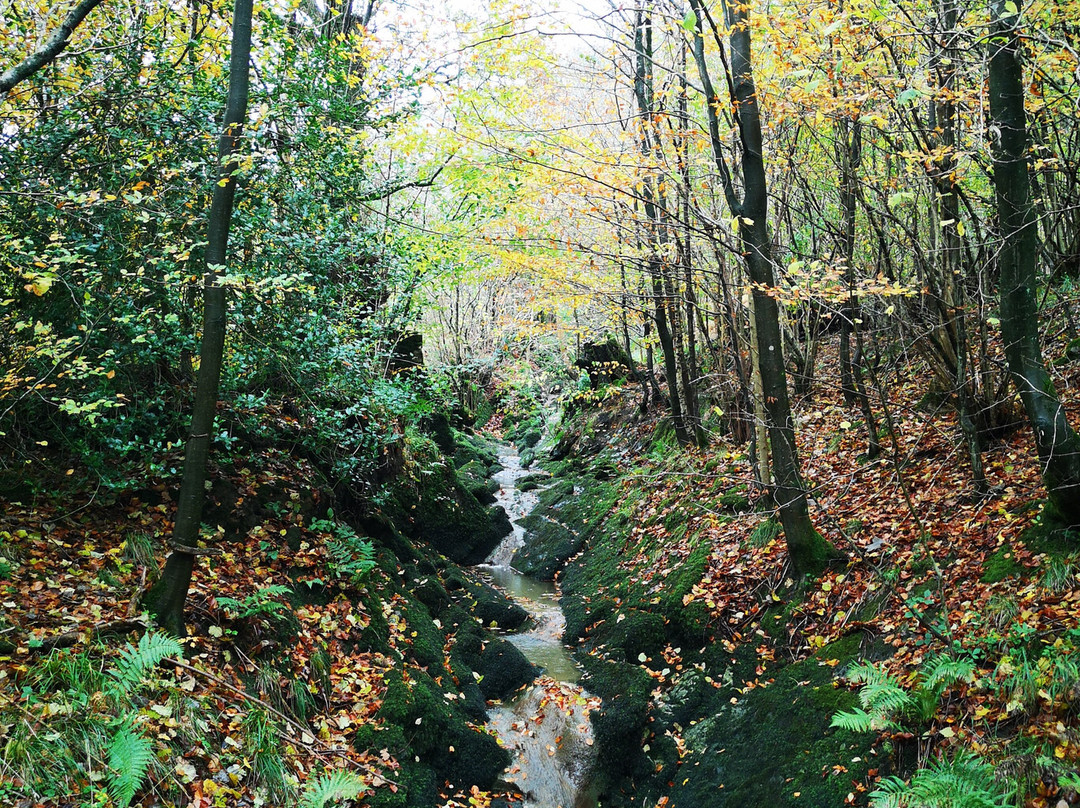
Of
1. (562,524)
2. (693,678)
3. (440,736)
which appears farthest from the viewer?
(562,524)

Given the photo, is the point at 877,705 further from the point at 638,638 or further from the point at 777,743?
the point at 638,638

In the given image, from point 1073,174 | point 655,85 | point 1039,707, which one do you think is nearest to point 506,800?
point 1039,707

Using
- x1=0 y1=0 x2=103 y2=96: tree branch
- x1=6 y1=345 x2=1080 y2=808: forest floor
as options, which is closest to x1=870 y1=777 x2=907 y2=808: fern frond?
x1=6 y1=345 x2=1080 y2=808: forest floor

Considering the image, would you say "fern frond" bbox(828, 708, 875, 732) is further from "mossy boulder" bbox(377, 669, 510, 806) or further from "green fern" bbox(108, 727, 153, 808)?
"green fern" bbox(108, 727, 153, 808)

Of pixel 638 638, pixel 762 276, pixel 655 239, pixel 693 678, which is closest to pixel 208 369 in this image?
pixel 762 276

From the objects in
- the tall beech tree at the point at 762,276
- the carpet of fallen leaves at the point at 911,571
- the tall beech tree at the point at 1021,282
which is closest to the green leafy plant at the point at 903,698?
the carpet of fallen leaves at the point at 911,571

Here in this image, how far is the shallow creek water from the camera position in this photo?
6316mm

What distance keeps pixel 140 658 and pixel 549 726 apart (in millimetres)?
4513

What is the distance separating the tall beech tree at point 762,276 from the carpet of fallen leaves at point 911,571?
43 centimetres

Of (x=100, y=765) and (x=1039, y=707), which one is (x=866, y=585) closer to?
(x=1039, y=707)

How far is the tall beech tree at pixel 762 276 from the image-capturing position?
240 inches

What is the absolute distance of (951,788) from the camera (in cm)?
370

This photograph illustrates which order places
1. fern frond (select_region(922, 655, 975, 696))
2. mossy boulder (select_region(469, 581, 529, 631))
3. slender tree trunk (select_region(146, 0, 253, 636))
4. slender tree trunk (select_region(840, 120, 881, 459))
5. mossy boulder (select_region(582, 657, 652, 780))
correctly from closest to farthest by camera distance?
1. fern frond (select_region(922, 655, 975, 696))
2. slender tree trunk (select_region(146, 0, 253, 636))
3. mossy boulder (select_region(582, 657, 652, 780))
4. slender tree trunk (select_region(840, 120, 881, 459))
5. mossy boulder (select_region(469, 581, 529, 631))

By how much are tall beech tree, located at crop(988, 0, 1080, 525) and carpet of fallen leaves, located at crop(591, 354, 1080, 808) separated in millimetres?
743
